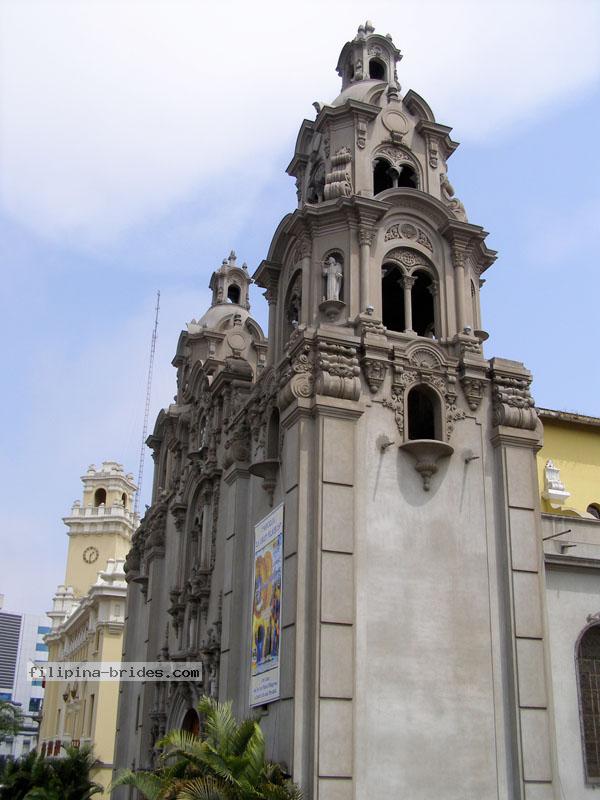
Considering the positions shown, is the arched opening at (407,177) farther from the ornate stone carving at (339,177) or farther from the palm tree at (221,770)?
the palm tree at (221,770)

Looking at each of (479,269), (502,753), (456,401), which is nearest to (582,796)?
(502,753)

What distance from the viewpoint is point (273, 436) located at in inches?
985

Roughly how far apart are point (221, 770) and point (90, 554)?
62717 millimetres

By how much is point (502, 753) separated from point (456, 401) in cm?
833

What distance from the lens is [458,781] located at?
2078 centimetres

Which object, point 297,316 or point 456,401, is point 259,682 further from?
point 297,316

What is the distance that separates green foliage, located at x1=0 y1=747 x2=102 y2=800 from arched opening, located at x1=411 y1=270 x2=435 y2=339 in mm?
17648

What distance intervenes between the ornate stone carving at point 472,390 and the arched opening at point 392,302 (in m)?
3.59

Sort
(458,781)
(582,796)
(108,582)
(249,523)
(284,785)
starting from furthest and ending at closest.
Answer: (108,582), (249,523), (582,796), (458,781), (284,785)

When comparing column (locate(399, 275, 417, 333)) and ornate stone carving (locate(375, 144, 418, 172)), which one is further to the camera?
ornate stone carving (locate(375, 144, 418, 172))

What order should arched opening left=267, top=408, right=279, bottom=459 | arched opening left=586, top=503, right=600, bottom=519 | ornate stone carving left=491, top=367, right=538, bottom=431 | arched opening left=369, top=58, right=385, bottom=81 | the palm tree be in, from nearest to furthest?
the palm tree → ornate stone carving left=491, top=367, right=538, bottom=431 → arched opening left=267, top=408, right=279, bottom=459 → arched opening left=586, top=503, right=600, bottom=519 → arched opening left=369, top=58, right=385, bottom=81

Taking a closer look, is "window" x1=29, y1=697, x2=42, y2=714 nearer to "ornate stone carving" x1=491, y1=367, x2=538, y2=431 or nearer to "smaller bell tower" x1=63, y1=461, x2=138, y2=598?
"smaller bell tower" x1=63, y1=461, x2=138, y2=598

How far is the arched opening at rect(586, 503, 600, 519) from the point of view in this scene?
1191 inches

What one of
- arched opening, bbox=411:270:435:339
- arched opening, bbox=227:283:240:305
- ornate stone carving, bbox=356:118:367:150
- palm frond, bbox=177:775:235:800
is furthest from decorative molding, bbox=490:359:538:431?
arched opening, bbox=227:283:240:305
